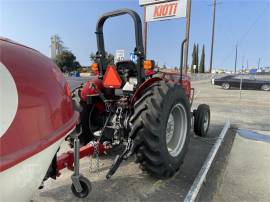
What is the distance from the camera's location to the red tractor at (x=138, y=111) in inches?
106

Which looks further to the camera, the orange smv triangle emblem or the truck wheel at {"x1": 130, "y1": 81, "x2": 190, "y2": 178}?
A: the orange smv triangle emblem

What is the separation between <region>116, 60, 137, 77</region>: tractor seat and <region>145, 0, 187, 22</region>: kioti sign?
9184 millimetres

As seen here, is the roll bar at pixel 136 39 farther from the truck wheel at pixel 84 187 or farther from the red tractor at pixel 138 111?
the truck wheel at pixel 84 187

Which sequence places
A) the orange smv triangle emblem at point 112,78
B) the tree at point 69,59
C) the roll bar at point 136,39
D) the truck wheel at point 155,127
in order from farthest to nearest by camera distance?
the tree at point 69,59 → the orange smv triangle emblem at point 112,78 → the roll bar at point 136,39 → the truck wheel at point 155,127

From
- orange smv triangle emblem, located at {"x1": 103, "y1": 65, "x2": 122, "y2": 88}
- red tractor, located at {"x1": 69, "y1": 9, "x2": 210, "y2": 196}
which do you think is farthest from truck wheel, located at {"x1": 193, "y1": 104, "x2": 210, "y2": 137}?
orange smv triangle emblem, located at {"x1": 103, "y1": 65, "x2": 122, "y2": 88}

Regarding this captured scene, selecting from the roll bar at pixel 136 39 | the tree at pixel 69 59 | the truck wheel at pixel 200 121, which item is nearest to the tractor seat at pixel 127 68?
the roll bar at pixel 136 39

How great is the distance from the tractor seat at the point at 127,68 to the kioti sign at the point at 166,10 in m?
9.18

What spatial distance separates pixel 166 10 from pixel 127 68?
9.42 meters

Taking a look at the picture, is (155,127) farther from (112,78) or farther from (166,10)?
(166,10)

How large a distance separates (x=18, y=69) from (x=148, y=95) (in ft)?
5.26

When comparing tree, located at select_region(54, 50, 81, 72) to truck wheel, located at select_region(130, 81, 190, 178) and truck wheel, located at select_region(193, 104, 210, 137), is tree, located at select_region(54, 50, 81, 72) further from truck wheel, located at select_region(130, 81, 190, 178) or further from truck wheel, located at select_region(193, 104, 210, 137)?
truck wheel, located at select_region(130, 81, 190, 178)

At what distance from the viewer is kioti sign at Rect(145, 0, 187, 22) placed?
458 inches

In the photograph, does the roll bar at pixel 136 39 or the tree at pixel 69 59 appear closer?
A: the roll bar at pixel 136 39

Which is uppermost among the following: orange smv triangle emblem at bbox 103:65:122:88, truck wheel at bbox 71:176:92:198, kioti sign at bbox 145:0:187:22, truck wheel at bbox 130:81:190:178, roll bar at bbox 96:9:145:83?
kioti sign at bbox 145:0:187:22
